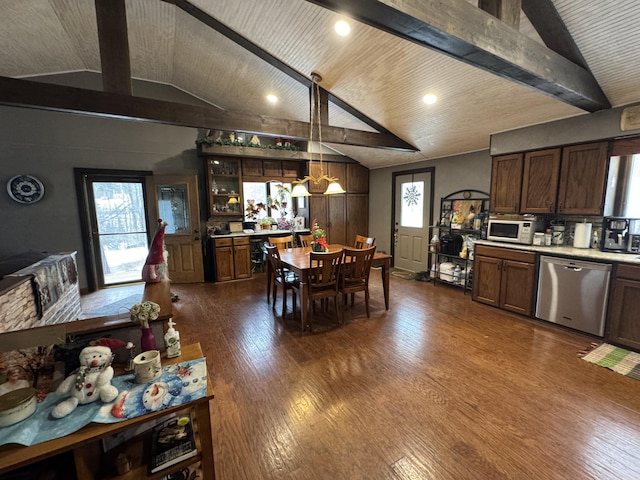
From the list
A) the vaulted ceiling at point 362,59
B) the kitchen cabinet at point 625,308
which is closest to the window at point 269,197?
the vaulted ceiling at point 362,59

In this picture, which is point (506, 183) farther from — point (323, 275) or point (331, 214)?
point (331, 214)

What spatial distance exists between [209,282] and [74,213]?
96.8 inches

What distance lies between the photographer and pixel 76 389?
44.2 inches

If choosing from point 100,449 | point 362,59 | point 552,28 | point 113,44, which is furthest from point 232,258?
point 552,28

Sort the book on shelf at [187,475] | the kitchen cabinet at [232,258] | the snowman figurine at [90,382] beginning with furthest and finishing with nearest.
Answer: the kitchen cabinet at [232,258] < the book on shelf at [187,475] < the snowman figurine at [90,382]

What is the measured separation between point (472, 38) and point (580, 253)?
271 cm

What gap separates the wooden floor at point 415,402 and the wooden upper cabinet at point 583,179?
1.44 meters

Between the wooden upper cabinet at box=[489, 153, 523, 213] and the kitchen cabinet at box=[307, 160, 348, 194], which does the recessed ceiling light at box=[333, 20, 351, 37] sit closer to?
the wooden upper cabinet at box=[489, 153, 523, 213]

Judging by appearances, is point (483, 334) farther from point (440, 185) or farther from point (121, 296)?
point (121, 296)

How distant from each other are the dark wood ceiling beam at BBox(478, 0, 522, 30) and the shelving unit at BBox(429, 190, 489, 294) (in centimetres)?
292

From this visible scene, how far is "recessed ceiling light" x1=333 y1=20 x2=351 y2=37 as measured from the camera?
269cm

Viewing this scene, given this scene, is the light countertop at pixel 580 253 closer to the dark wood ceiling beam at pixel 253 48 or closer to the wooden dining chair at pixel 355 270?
the wooden dining chair at pixel 355 270

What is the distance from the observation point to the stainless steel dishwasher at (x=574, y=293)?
2.86 metres

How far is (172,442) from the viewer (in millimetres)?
1322
